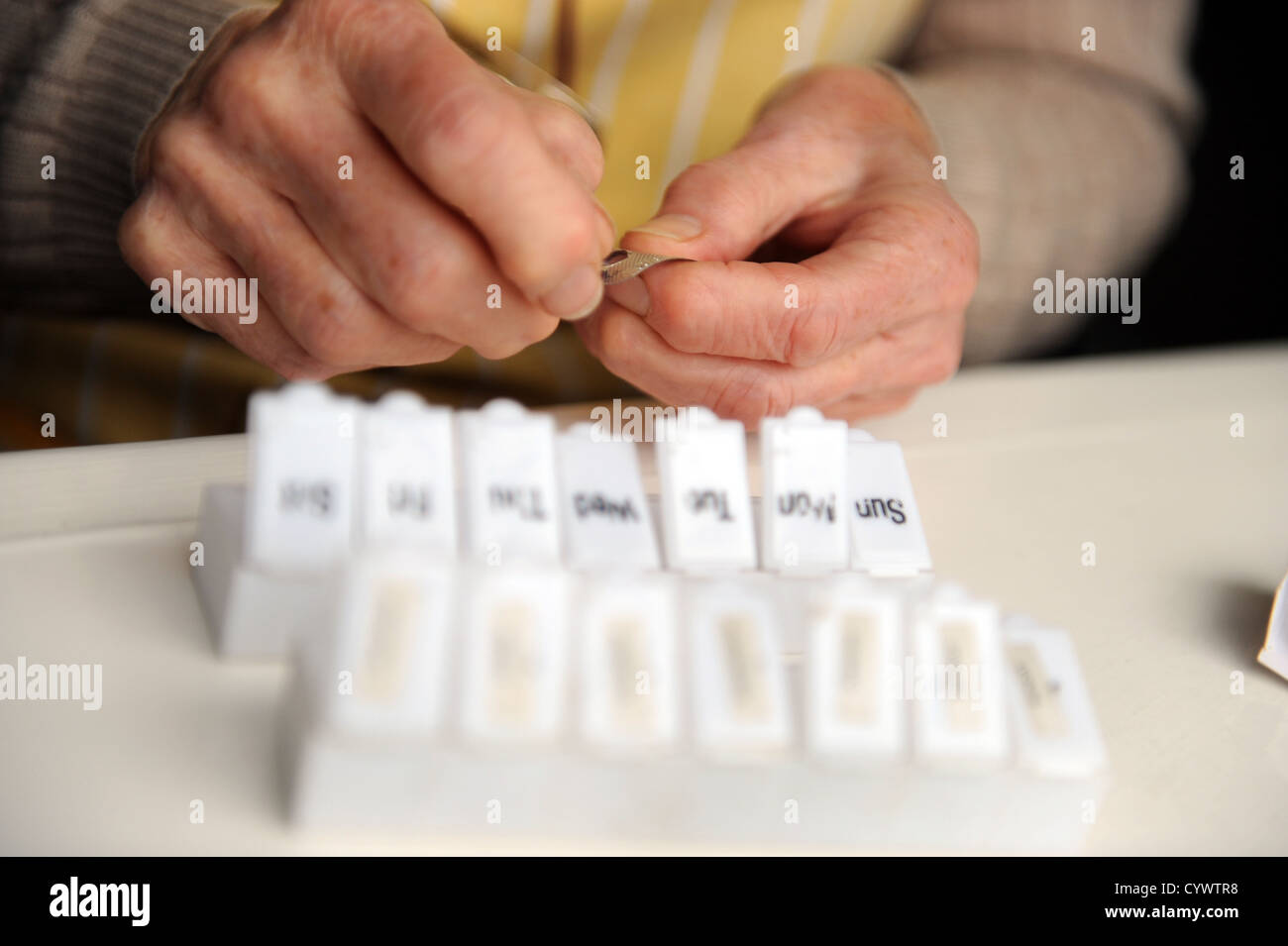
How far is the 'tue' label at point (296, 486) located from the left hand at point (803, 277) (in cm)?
21

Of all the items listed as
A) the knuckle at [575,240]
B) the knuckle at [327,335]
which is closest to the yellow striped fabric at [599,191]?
the knuckle at [327,335]

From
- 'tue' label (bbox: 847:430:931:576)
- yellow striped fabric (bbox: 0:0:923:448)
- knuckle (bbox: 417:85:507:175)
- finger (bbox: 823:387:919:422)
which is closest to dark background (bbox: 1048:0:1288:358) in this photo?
yellow striped fabric (bbox: 0:0:923:448)

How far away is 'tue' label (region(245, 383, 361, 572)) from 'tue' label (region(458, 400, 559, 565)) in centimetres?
4

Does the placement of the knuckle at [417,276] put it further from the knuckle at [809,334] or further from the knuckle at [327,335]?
the knuckle at [809,334]

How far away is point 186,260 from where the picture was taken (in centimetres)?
55

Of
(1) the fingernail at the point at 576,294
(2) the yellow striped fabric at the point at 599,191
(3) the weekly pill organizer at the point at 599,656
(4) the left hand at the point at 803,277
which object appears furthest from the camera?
(2) the yellow striped fabric at the point at 599,191

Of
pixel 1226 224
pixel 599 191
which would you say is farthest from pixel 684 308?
pixel 1226 224

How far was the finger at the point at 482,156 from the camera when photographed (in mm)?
408

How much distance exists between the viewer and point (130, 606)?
422 millimetres

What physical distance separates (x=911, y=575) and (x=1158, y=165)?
78 centimetres

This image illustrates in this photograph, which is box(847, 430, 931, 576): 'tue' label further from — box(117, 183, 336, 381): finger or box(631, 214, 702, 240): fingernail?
box(117, 183, 336, 381): finger

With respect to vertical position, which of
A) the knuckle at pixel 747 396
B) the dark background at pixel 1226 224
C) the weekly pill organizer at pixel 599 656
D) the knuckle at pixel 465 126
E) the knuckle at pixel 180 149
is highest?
the dark background at pixel 1226 224
